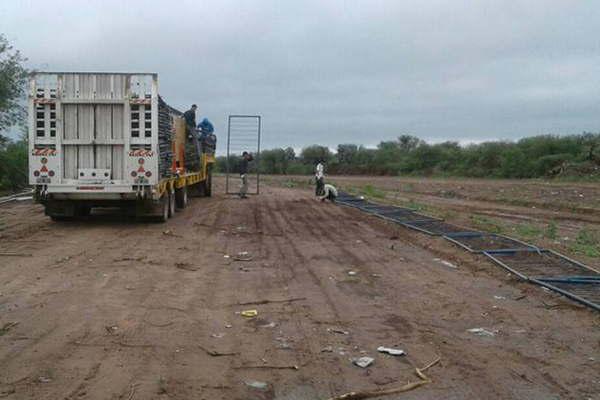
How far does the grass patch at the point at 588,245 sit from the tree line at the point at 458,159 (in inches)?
806

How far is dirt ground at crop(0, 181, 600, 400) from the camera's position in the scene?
6.02 metres

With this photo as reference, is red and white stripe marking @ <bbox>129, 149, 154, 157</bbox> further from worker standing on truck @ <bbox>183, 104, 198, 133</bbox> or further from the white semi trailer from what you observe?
worker standing on truck @ <bbox>183, 104, 198, 133</bbox>

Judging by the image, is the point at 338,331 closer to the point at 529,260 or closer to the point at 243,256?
the point at 243,256

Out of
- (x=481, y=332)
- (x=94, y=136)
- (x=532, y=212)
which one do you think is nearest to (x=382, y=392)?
(x=481, y=332)

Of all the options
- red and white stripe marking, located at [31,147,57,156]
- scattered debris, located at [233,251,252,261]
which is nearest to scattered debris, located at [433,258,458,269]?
scattered debris, located at [233,251,252,261]

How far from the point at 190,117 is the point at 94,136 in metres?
7.72

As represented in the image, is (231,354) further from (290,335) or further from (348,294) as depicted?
(348,294)

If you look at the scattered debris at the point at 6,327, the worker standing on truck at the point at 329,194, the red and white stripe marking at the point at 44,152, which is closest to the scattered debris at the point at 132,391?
the scattered debris at the point at 6,327

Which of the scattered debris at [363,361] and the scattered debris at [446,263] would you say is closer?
the scattered debris at [363,361]

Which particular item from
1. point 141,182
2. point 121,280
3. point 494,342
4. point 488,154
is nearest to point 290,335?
point 494,342

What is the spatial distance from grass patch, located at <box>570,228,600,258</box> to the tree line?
20.5 meters

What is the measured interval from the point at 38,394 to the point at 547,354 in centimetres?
458

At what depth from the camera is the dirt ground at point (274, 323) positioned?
6023 millimetres

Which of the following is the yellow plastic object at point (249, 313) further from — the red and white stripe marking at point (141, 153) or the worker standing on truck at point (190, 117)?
the worker standing on truck at point (190, 117)
